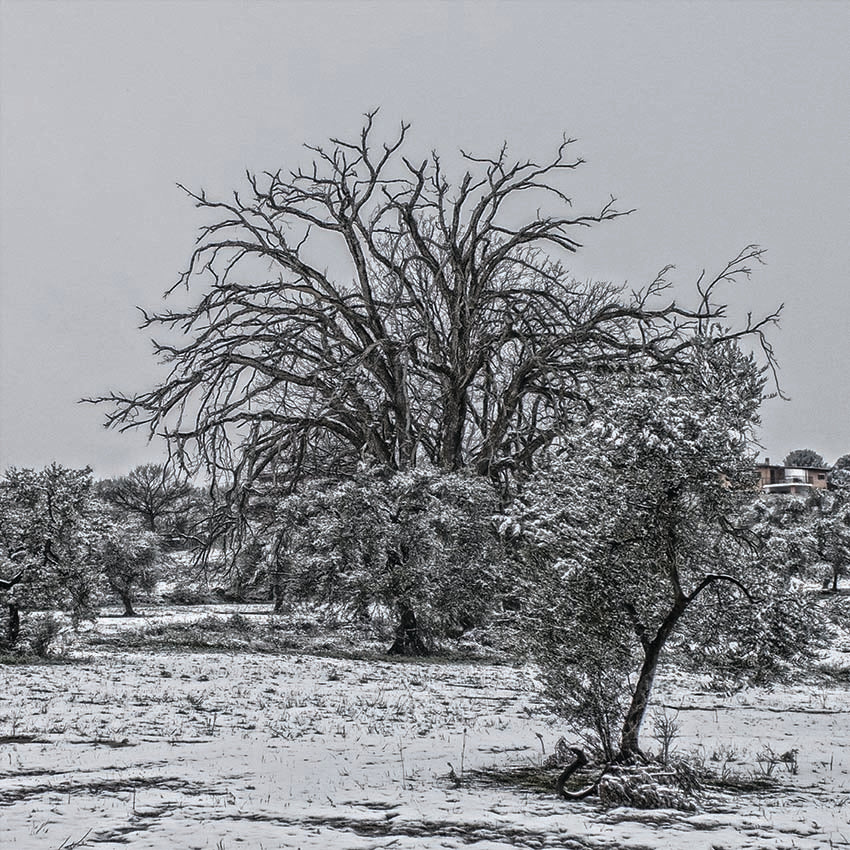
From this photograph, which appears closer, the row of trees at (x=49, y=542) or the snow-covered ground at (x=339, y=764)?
the snow-covered ground at (x=339, y=764)

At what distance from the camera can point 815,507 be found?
165 feet

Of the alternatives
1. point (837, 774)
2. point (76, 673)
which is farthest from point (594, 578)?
point (76, 673)

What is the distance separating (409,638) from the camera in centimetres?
1998

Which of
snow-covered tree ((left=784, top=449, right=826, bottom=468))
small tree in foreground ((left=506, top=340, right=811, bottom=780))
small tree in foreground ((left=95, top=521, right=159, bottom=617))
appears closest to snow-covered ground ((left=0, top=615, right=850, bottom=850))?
Result: small tree in foreground ((left=506, top=340, right=811, bottom=780))

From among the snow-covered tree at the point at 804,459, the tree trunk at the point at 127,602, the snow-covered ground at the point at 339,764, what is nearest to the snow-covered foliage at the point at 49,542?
the snow-covered ground at the point at 339,764

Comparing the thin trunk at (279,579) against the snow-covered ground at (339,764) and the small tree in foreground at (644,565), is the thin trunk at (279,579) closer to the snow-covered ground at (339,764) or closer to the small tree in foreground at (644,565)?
the snow-covered ground at (339,764)

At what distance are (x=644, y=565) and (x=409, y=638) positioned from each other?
1254cm

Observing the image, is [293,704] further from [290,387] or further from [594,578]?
[290,387]

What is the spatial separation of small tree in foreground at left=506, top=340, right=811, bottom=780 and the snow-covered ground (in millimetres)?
839

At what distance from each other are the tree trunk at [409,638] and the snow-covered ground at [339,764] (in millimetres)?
4877

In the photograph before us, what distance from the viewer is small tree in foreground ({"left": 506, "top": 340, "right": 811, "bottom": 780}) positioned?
25.2 feet

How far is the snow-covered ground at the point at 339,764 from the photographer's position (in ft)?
19.6

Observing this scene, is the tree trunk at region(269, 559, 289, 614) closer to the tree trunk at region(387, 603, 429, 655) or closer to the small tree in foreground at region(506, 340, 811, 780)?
the tree trunk at region(387, 603, 429, 655)

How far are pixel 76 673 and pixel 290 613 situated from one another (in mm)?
8749
